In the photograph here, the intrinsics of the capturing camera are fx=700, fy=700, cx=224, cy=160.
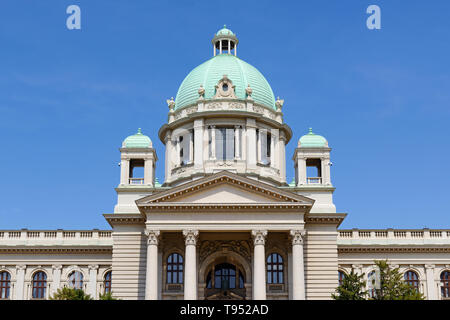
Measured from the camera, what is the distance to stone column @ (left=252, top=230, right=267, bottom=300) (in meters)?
51.7

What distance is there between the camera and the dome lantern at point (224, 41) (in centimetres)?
7181

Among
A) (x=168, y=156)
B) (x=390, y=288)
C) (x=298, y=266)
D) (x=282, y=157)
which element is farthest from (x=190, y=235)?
(x=282, y=157)

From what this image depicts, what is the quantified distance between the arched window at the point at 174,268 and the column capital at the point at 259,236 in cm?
694

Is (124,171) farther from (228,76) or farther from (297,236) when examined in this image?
(297,236)

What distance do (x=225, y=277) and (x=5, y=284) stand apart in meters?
19.8

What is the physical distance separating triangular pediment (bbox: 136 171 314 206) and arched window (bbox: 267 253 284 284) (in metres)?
5.53

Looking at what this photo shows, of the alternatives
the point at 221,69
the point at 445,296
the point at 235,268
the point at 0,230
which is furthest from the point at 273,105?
the point at 0,230

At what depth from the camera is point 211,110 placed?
211 feet

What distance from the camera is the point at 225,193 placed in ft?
177

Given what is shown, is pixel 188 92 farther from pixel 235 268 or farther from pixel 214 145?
pixel 235 268

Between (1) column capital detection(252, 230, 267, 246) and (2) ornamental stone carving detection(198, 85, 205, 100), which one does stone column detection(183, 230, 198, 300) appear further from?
(2) ornamental stone carving detection(198, 85, 205, 100)

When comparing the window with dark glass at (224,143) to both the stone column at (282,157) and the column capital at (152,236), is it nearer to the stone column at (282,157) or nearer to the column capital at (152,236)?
the stone column at (282,157)

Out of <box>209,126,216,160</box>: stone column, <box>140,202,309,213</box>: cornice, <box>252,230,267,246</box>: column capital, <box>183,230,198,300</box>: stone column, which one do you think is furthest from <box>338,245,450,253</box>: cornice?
<box>183,230,198,300</box>: stone column
